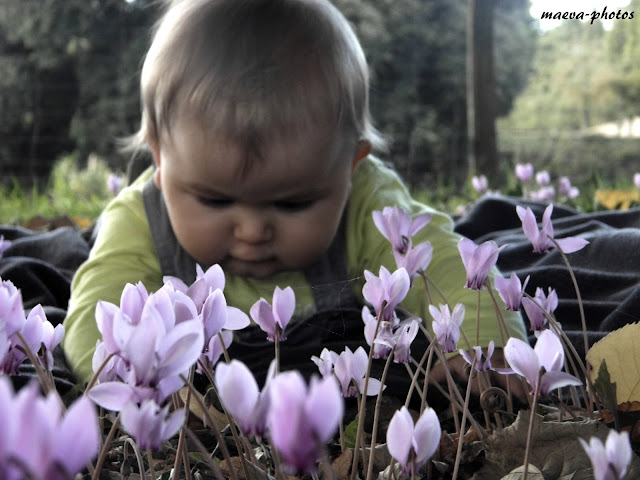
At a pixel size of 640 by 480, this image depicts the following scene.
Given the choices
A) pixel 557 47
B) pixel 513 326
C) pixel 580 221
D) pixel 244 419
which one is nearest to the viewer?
pixel 244 419

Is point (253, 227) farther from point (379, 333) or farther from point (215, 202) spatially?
point (379, 333)

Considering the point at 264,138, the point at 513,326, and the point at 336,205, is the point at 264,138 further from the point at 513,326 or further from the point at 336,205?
the point at 513,326

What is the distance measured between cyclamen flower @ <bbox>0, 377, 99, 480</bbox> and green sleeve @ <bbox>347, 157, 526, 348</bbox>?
2.75ft

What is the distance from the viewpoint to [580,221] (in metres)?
2.32

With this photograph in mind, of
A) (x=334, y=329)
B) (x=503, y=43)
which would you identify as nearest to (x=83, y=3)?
(x=503, y=43)

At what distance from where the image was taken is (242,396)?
20.1 inches

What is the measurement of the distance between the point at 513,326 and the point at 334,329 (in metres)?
0.34

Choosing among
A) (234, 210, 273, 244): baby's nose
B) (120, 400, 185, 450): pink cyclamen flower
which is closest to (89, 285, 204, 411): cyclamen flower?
(120, 400, 185, 450): pink cyclamen flower

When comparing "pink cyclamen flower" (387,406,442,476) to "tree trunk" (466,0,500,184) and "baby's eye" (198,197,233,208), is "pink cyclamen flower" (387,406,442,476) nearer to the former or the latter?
"baby's eye" (198,197,233,208)

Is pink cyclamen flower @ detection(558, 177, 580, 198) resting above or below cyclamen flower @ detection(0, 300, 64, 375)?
below

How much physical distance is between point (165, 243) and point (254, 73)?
1.53 feet

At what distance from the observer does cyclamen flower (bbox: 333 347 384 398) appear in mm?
867

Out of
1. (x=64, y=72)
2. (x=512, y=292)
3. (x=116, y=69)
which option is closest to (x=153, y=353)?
(x=512, y=292)

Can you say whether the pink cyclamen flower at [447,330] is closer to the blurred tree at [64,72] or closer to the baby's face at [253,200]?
the baby's face at [253,200]
